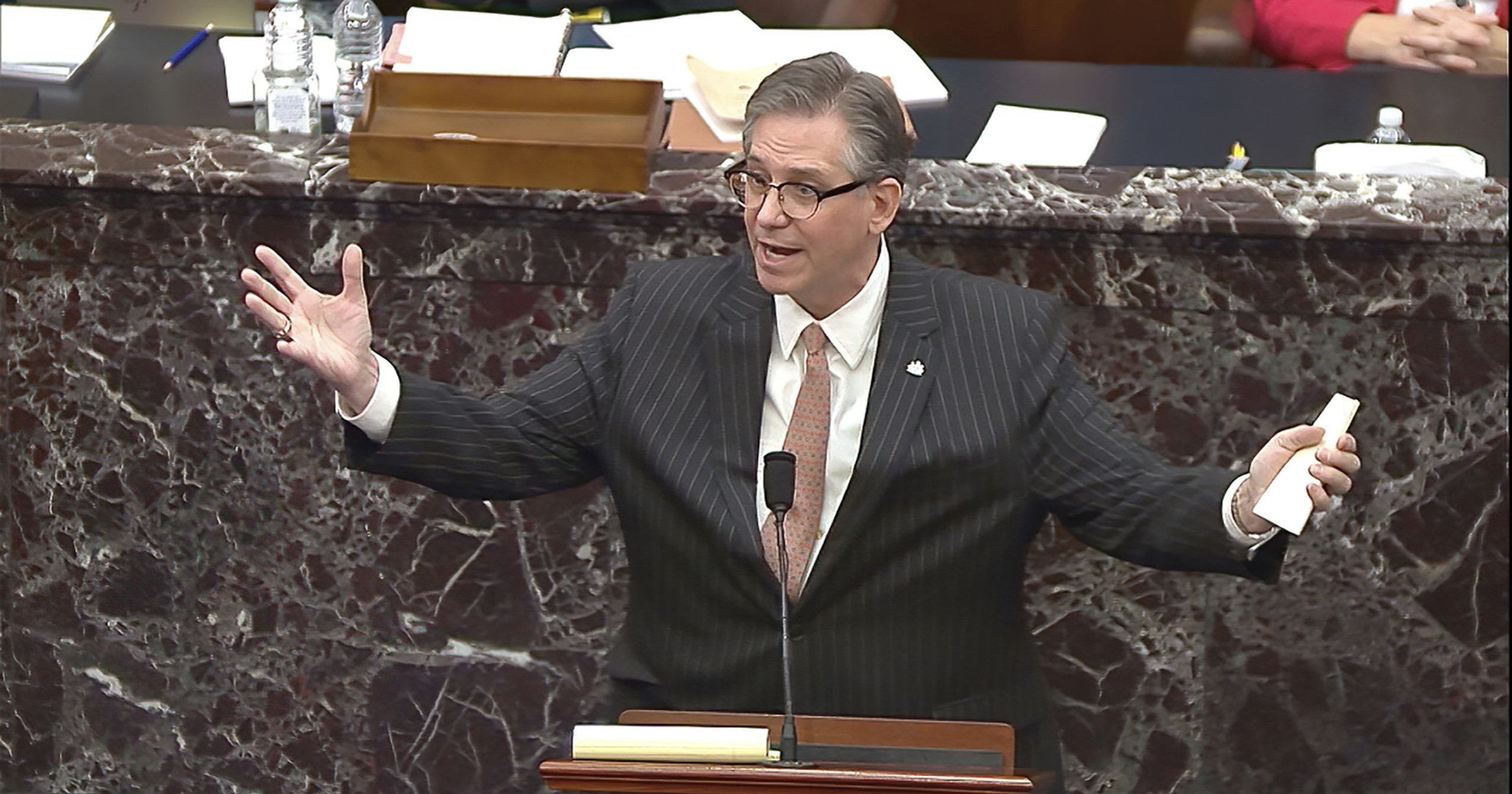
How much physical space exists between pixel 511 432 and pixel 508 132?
0.74 metres

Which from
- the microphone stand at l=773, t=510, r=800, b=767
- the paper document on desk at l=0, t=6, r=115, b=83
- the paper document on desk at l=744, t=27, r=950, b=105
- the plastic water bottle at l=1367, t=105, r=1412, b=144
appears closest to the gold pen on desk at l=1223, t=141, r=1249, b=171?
the plastic water bottle at l=1367, t=105, r=1412, b=144

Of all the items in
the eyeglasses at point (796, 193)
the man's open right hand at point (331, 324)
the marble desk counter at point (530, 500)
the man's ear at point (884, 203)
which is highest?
the eyeglasses at point (796, 193)

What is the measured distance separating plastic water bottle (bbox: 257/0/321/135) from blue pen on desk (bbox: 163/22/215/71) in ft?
1.47

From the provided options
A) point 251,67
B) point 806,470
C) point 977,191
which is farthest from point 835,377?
point 251,67

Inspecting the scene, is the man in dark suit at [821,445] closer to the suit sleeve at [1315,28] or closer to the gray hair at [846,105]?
the gray hair at [846,105]

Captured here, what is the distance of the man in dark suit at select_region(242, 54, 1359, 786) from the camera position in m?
2.25

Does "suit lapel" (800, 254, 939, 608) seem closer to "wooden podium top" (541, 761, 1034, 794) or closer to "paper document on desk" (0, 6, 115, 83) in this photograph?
"wooden podium top" (541, 761, 1034, 794)

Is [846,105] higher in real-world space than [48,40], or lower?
higher

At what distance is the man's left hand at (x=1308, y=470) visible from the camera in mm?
2010

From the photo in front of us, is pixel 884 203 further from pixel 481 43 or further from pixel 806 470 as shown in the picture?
pixel 481 43

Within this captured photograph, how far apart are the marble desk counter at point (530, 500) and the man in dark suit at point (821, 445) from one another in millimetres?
368

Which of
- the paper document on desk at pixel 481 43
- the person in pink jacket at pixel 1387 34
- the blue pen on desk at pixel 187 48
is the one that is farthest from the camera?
the person in pink jacket at pixel 1387 34

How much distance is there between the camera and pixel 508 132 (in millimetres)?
2938

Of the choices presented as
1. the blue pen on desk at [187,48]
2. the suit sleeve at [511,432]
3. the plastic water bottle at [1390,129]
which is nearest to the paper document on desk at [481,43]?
the blue pen on desk at [187,48]
